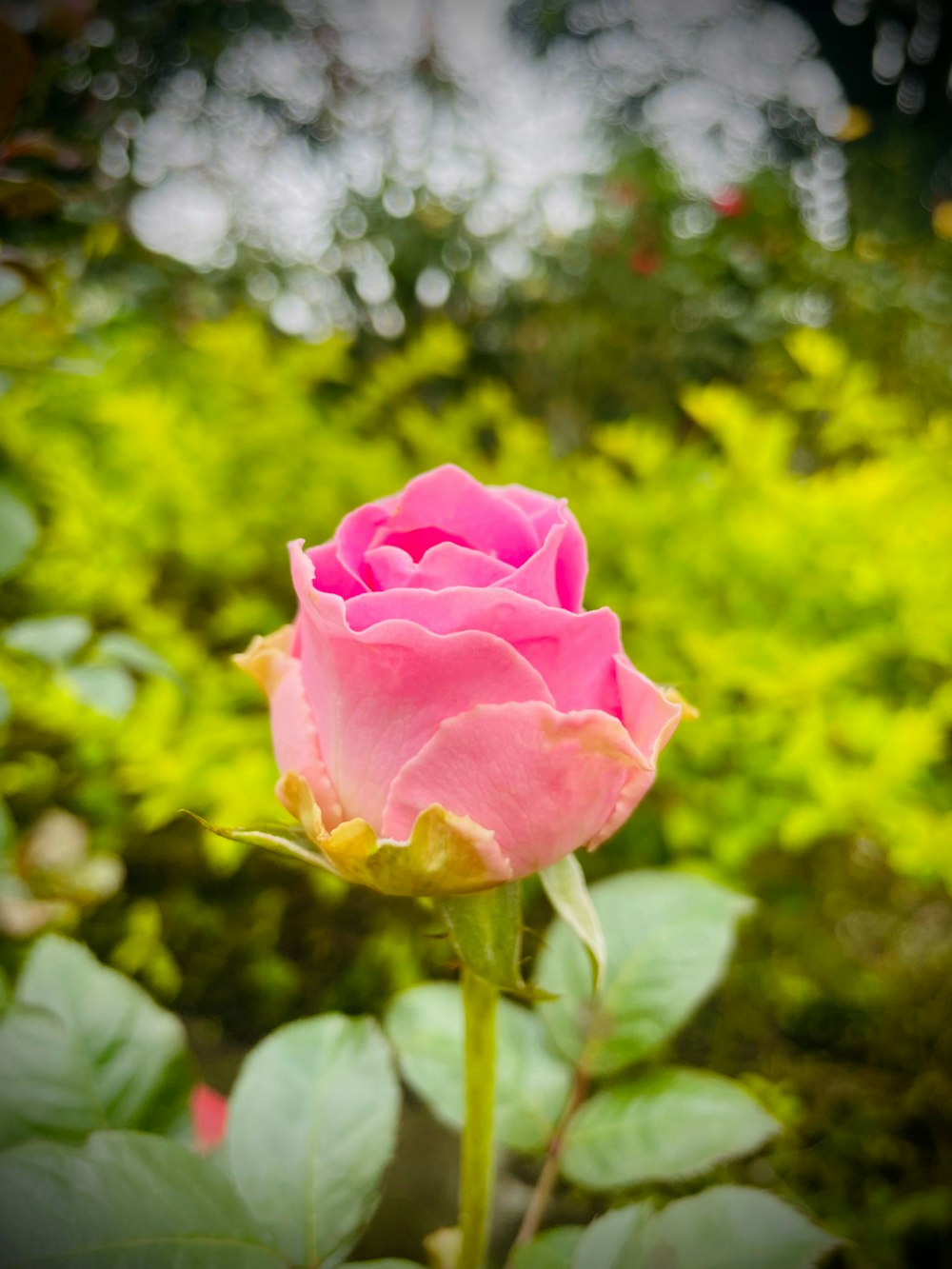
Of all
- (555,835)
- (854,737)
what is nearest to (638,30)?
(854,737)

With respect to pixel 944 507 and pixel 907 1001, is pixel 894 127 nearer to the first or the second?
pixel 944 507

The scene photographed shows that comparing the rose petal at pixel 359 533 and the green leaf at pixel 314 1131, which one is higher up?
the rose petal at pixel 359 533

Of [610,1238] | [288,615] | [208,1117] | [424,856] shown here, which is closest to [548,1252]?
[610,1238]

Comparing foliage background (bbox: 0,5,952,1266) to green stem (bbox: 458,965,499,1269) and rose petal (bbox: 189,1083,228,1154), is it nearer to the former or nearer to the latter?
rose petal (bbox: 189,1083,228,1154)

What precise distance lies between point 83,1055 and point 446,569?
25 centimetres

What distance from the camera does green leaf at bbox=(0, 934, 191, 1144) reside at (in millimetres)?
293

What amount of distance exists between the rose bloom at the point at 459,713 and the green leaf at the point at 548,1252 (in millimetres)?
154

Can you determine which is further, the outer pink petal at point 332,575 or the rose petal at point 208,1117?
the rose petal at point 208,1117

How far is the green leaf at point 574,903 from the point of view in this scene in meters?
0.23

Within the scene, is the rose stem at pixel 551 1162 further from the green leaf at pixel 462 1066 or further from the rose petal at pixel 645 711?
the rose petal at pixel 645 711

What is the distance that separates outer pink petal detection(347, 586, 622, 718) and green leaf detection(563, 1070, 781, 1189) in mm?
212

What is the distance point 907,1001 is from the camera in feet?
3.15

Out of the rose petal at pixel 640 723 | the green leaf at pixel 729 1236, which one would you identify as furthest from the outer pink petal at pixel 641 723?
the green leaf at pixel 729 1236

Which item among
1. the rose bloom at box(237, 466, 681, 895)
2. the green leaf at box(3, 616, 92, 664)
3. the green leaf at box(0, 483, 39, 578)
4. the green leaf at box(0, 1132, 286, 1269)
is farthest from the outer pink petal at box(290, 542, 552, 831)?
the green leaf at box(3, 616, 92, 664)
